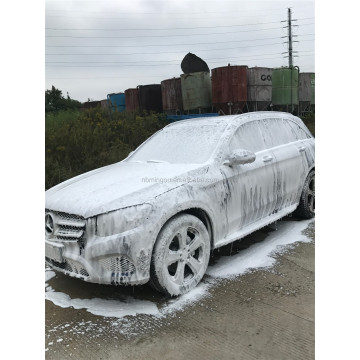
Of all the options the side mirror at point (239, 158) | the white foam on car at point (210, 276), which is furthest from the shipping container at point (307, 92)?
the white foam on car at point (210, 276)

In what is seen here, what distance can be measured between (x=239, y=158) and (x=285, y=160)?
34.7 inches

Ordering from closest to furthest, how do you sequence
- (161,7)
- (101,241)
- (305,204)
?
1. (101,241)
2. (161,7)
3. (305,204)

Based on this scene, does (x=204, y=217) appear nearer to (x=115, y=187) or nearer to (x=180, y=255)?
(x=180, y=255)

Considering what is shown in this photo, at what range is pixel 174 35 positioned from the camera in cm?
296

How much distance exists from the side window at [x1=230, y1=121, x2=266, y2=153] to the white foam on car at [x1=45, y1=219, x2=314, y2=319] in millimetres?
919

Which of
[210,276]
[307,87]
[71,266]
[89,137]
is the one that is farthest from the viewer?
[89,137]

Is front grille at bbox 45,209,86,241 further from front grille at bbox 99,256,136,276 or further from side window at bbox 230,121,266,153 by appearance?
side window at bbox 230,121,266,153

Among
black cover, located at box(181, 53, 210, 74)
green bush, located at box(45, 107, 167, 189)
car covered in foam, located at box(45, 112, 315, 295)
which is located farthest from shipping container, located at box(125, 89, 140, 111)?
black cover, located at box(181, 53, 210, 74)

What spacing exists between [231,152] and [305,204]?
133cm

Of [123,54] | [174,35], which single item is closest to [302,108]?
[174,35]

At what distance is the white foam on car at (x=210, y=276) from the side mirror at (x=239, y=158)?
871mm

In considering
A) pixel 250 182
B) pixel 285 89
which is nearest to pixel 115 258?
pixel 250 182

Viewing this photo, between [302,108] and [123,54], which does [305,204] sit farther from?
[123,54]

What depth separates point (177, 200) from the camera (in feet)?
8.32
